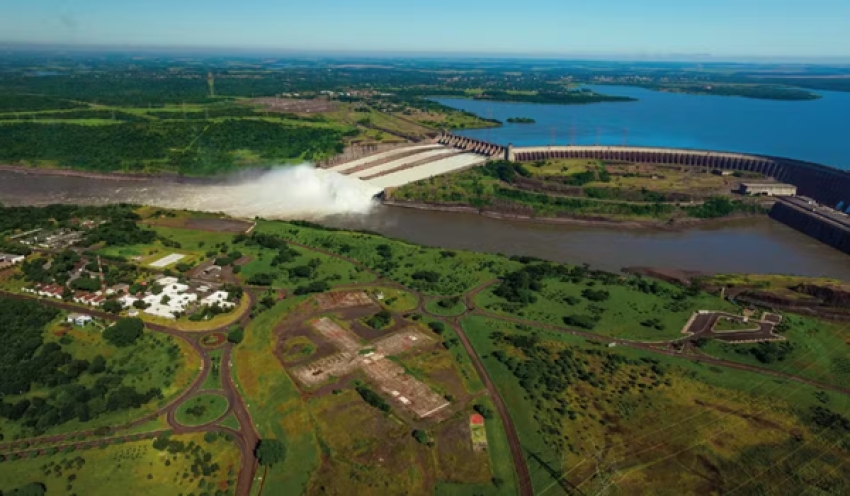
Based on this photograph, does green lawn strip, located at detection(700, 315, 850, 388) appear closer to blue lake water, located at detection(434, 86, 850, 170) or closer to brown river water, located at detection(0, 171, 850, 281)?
brown river water, located at detection(0, 171, 850, 281)

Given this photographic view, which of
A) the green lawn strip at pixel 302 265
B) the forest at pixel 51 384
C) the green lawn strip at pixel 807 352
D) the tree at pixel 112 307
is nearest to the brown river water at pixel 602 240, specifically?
the green lawn strip at pixel 302 265

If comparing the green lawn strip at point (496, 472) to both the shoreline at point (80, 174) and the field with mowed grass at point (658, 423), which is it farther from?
the shoreline at point (80, 174)

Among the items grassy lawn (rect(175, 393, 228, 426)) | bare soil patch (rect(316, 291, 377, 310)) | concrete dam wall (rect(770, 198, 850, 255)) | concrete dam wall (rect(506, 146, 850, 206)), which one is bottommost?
grassy lawn (rect(175, 393, 228, 426))

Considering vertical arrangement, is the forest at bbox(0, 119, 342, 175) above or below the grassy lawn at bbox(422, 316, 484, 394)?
above

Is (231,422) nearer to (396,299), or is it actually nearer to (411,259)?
(396,299)

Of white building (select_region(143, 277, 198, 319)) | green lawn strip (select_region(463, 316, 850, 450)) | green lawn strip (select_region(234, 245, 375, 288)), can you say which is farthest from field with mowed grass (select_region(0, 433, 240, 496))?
green lawn strip (select_region(234, 245, 375, 288))

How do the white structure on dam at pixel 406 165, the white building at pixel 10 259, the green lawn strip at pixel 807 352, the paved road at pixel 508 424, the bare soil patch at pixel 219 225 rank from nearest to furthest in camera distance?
1. the paved road at pixel 508 424
2. the green lawn strip at pixel 807 352
3. the white building at pixel 10 259
4. the bare soil patch at pixel 219 225
5. the white structure on dam at pixel 406 165
